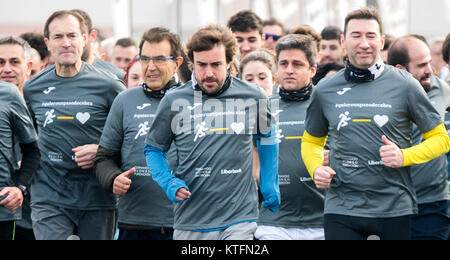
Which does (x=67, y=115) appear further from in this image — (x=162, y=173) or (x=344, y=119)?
(x=344, y=119)

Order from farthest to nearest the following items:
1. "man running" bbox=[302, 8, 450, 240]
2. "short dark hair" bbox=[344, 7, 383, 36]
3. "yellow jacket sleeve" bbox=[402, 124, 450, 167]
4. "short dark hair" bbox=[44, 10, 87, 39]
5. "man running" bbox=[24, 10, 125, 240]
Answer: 1. "short dark hair" bbox=[44, 10, 87, 39]
2. "man running" bbox=[24, 10, 125, 240]
3. "short dark hair" bbox=[344, 7, 383, 36]
4. "man running" bbox=[302, 8, 450, 240]
5. "yellow jacket sleeve" bbox=[402, 124, 450, 167]

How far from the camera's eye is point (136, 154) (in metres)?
5.39

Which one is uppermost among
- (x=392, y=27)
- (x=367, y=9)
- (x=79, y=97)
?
(x=367, y=9)

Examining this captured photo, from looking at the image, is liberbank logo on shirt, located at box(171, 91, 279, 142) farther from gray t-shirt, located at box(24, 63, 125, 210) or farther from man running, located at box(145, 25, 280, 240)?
gray t-shirt, located at box(24, 63, 125, 210)

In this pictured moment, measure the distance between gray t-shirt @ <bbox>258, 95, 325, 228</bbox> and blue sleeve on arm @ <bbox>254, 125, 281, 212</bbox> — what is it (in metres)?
0.63

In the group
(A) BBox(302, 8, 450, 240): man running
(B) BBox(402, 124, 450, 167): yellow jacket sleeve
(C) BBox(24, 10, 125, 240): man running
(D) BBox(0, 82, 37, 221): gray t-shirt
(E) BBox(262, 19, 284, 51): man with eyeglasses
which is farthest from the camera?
(E) BBox(262, 19, 284, 51): man with eyeglasses

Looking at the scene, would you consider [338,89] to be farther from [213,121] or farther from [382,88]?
[213,121]

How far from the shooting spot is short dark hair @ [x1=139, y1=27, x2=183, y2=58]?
5531mm

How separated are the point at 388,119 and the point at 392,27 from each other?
71.9 feet

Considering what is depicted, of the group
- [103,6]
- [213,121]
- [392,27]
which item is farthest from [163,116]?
[392,27]

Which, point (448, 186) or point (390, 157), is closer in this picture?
point (390, 157)

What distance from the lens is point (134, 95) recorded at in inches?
216

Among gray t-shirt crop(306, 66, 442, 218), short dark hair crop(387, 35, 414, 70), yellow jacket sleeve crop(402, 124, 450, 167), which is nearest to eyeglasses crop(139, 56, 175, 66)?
gray t-shirt crop(306, 66, 442, 218)

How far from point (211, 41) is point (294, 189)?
1270 mm
